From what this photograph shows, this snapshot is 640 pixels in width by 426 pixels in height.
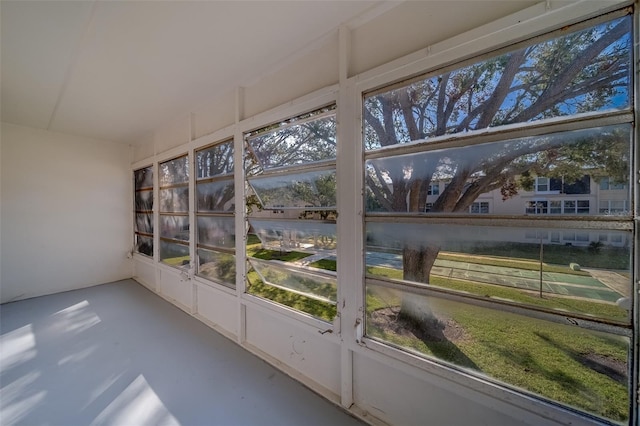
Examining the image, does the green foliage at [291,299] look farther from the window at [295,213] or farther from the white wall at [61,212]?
the white wall at [61,212]

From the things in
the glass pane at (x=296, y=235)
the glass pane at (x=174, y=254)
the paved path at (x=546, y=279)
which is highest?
the glass pane at (x=296, y=235)

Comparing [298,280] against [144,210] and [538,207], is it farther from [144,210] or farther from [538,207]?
[144,210]

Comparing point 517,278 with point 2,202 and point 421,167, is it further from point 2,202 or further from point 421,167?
point 2,202

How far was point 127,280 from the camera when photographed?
4.44 m

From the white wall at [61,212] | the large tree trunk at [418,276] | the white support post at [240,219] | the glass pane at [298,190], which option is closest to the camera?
the large tree trunk at [418,276]

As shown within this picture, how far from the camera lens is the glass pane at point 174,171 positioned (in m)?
3.24

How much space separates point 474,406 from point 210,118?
3445 millimetres

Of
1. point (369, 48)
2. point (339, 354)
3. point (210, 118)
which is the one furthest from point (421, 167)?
point (210, 118)

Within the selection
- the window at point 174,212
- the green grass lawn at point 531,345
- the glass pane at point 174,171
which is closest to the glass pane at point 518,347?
the green grass lawn at point 531,345

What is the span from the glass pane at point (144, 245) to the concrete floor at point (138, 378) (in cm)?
141

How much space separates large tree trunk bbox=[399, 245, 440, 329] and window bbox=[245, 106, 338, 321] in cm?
40

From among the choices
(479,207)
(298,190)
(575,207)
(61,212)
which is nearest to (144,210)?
(61,212)

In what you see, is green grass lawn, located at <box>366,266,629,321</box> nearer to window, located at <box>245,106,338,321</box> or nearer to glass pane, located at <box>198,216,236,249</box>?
window, located at <box>245,106,338,321</box>

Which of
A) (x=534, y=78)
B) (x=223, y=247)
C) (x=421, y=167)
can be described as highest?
(x=534, y=78)
